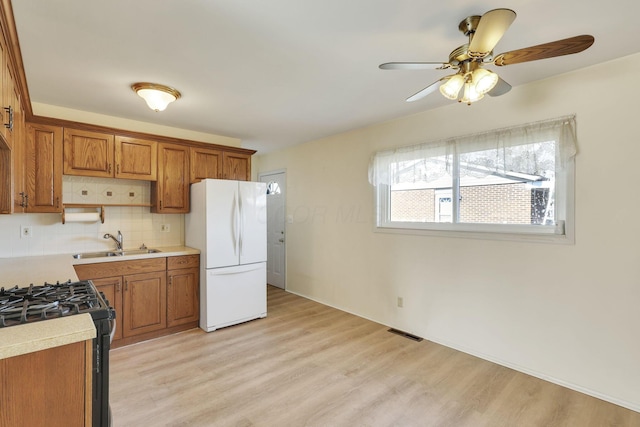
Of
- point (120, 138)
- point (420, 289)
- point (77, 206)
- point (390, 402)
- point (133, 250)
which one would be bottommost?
point (390, 402)

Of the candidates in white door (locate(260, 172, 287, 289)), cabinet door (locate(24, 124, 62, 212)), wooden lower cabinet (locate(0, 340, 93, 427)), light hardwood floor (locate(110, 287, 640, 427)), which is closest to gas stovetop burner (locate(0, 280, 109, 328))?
wooden lower cabinet (locate(0, 340, 93, 427))

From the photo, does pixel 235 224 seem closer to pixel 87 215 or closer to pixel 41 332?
pixel 87 215

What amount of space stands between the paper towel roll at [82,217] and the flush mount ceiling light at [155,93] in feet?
4.65

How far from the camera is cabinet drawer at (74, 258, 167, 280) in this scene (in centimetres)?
279

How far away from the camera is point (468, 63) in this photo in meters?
1.63

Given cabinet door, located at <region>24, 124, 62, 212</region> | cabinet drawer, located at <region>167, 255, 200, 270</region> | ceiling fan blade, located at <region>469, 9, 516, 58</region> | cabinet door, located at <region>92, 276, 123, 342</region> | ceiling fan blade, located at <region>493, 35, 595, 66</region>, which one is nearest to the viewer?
ceiling fan blade, located at <region>469, 9, 516, 58</region>

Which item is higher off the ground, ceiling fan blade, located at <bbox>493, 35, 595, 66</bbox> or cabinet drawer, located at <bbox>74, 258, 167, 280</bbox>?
ceiling fan blade, located at <bbox>493, 35, 595, 66</bbox>

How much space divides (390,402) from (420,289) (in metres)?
1.32

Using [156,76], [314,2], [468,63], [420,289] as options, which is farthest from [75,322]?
[420,289]

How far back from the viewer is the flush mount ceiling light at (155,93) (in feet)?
8.09

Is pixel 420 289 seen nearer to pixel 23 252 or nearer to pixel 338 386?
pixel 338 386

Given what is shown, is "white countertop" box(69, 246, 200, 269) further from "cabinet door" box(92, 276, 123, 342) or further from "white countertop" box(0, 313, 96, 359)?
"white countertop" box(0, 313, 96, 359)

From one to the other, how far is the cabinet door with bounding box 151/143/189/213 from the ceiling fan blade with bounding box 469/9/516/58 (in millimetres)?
3223

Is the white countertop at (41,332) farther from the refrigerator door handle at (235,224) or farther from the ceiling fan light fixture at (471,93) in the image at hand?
the ceiling fan light fixture at (471,93)
